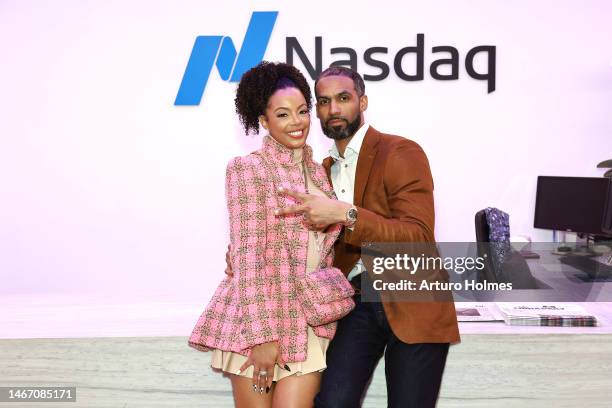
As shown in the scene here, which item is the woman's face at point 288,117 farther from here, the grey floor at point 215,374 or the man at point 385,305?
the grey floor at point 215,374

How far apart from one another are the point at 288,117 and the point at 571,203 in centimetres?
356

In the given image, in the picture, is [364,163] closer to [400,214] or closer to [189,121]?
[400,214]

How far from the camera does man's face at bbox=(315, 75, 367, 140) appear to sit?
235 cm

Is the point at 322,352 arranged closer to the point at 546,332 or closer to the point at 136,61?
the point at 546,332

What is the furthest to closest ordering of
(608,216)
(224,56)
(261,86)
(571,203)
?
(224,56) < (571,203) < (608,216) < (261,86)

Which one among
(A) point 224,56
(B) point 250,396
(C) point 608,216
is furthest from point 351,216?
(A) point 224,56

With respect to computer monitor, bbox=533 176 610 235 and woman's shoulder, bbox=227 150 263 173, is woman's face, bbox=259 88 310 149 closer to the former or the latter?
woman's shoulder, bbox=227 150 263 173

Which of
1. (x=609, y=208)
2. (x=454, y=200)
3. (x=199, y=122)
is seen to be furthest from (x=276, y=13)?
(x=609, y=208)

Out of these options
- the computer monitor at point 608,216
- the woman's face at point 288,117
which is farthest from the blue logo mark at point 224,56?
the woman's face at point 288,117

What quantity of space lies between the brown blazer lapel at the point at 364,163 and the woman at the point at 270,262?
10 cm

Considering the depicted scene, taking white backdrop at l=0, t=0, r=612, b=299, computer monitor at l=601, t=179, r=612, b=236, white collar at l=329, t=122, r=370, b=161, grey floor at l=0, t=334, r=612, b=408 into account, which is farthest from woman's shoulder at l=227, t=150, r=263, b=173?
white backdrop at l=0, t=0, r=612, b=299

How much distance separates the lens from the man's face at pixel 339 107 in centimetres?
235

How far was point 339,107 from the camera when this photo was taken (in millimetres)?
2352

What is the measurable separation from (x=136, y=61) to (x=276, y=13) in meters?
1.28
